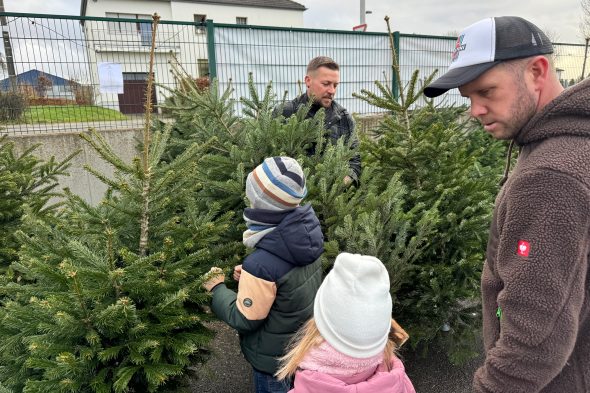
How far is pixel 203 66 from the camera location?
7277 millimetres

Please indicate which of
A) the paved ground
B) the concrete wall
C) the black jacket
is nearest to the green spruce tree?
the paved ground

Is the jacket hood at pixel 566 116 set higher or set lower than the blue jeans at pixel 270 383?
higher

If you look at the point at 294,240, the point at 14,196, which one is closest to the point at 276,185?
the point at 294,240

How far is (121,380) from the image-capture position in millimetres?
1768

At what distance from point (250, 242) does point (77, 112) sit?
19.2 feet

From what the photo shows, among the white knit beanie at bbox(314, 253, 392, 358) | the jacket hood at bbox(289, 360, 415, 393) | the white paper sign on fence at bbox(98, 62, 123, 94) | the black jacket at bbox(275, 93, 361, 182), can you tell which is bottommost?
the jacket hood at bbox(289, 360, 415, 393)

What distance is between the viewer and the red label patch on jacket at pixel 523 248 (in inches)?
50.0

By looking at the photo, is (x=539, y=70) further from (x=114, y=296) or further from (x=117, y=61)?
(x=117, y=61)

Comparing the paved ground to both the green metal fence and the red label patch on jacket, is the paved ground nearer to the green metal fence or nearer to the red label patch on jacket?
the red label patch on jacket

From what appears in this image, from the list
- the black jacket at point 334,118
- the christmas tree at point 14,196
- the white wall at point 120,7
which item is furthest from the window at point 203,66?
the white wall at point 120,7

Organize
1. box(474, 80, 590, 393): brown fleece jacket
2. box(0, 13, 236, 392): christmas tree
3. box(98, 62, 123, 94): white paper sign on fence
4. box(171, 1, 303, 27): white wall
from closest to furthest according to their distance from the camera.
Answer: box(474, 80, 590, 393): brown fleece jacket → box(0, 13, 236, 392): christmas tree → box(98, 62, 123, 94): white paper sign on fence → box(171, 1, 303, 27): white wall

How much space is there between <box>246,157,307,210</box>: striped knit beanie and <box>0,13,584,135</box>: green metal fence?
3912 millimetres

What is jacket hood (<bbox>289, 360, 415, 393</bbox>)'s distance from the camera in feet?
4.99

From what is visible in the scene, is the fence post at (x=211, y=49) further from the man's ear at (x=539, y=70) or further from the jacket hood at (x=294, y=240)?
the man's ear at (x=539, y=70)
